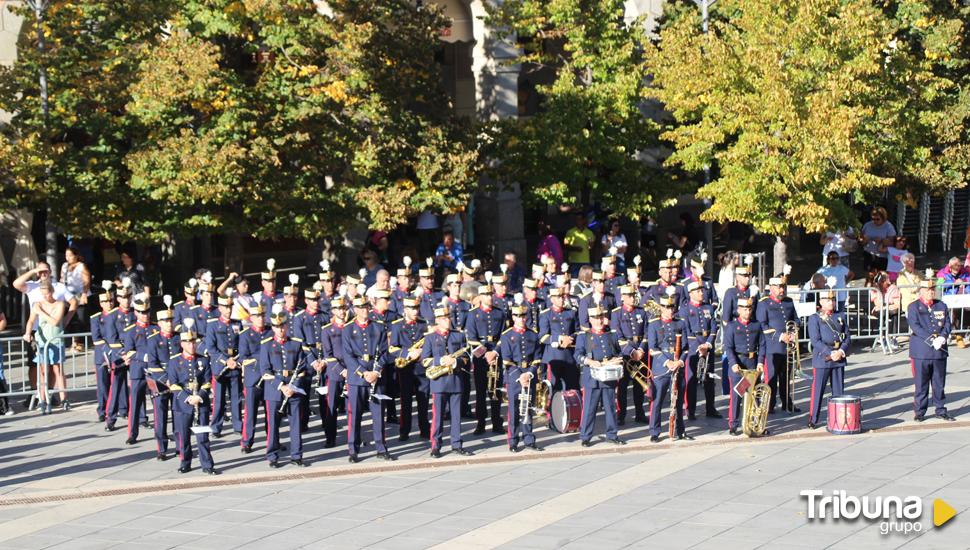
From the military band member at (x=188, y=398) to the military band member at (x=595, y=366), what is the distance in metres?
4.27

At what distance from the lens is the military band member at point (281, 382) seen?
18328 millimetres

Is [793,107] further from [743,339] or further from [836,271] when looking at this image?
[743,339]

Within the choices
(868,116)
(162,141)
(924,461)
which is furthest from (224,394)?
(868,116)

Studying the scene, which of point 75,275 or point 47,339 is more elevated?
point 75,275

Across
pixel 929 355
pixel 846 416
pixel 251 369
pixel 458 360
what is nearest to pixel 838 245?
pixel 929 355

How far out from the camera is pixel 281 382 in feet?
60.5

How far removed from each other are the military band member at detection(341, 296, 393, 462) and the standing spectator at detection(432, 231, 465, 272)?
374 inches

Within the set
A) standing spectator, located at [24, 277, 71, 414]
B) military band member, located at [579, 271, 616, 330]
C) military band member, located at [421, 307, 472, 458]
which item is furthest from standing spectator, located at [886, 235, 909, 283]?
standing spectator, located at [24, 277, 71, 414]

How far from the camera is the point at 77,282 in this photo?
2548 centimetres

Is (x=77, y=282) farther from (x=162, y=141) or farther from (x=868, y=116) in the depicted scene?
(x=868, y=116)

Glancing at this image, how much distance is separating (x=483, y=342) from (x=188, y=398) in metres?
3.95

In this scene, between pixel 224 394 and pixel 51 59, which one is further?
pixel 51 59

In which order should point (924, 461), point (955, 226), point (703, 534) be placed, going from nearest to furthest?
point (703, 534)
point (924, 461)
point (955, 226)

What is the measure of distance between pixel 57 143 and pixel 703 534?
46.1 feet
